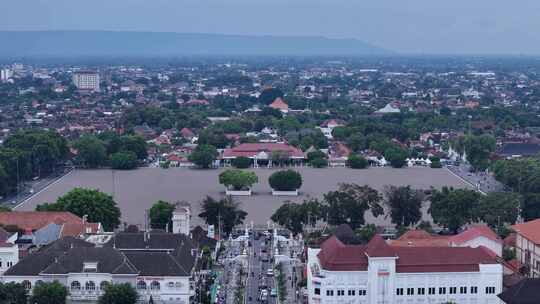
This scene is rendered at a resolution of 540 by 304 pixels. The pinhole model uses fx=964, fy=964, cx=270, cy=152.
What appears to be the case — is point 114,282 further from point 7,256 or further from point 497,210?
point 497,210

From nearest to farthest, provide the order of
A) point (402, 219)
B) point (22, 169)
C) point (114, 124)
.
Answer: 1. point (402, 219)
2. point (22, 169)
3. point (114, 124)

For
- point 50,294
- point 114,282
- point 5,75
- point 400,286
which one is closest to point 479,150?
point 400,286

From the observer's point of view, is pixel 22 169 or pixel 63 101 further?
pixel 63 101

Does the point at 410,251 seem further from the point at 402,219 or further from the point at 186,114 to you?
the point at 186,114

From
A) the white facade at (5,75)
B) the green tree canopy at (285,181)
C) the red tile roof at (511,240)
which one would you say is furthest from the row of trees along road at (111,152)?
the white facade at (5,75)

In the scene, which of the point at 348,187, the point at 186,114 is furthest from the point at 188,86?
the point at 348,187

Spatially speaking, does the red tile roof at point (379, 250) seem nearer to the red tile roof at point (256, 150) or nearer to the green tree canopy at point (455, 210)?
the green tree canopy at point (455, 210)
